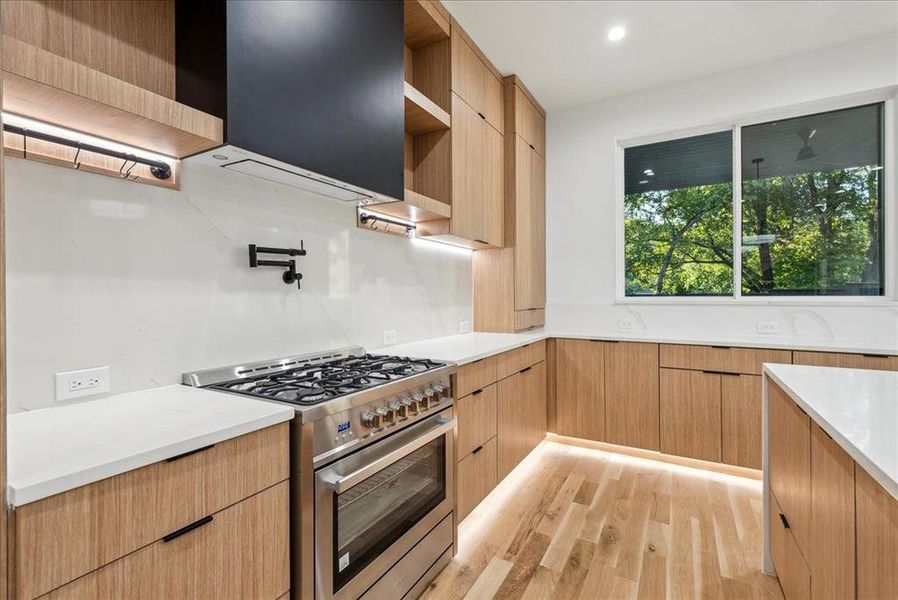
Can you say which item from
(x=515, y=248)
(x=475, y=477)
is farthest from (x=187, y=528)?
(x=515, y=248)

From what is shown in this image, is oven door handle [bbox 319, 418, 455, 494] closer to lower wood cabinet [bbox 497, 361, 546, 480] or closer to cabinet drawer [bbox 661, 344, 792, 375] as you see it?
lower wood cabinet [bbox 497, 361, 546, 480]

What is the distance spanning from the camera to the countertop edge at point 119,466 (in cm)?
77

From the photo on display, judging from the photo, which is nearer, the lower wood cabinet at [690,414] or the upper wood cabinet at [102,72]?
the upper wood cabinet at [102,72]

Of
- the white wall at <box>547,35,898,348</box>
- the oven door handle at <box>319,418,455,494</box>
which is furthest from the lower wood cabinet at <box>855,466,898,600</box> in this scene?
the white wall at <box>547,35,898,348</box>

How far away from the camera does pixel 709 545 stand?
7.06 feet

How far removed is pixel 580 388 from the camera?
3398 mm

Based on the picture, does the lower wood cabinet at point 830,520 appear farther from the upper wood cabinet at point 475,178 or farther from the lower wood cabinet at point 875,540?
the upper wood cabinet at point 475,178

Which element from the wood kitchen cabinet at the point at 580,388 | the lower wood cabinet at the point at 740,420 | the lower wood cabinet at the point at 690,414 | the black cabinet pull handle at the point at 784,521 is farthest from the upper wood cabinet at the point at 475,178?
the black cabinet pull handle at the point at 784,521

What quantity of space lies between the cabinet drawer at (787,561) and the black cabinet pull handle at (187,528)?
177 centimetres

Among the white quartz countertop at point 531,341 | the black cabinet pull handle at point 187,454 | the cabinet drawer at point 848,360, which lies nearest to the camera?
the black cabinet pull handle at point 187,454

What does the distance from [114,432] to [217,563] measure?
0.42 m

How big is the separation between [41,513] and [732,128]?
442 centimetres

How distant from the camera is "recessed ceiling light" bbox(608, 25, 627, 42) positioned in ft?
9.08

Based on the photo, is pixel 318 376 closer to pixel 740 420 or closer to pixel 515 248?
pixel 515 248
